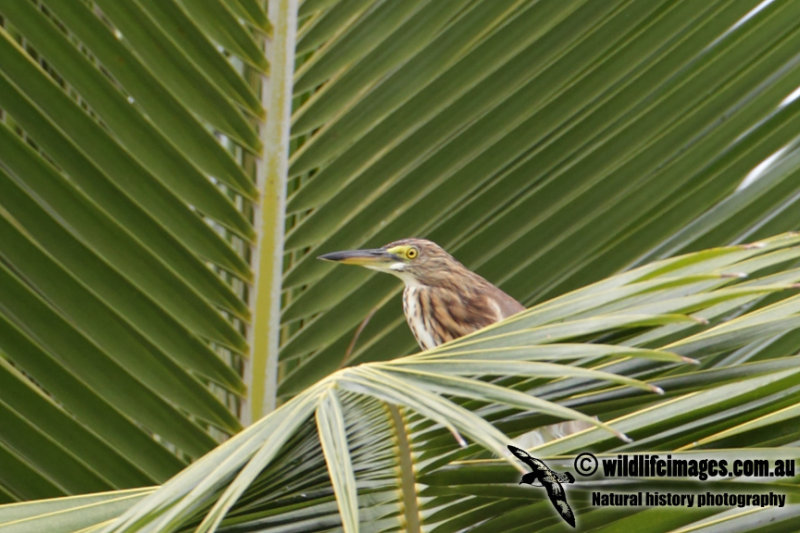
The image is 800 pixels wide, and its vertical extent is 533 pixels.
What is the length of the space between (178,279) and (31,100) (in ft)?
1.10

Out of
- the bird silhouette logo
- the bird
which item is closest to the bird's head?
the bird

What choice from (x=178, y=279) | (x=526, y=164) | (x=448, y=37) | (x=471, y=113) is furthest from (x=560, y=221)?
(x=178, y=279)

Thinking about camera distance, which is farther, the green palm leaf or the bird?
the bird

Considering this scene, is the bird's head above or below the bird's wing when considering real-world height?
above

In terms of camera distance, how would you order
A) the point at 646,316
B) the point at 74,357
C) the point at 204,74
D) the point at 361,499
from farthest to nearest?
1. the point at 204,74
2. the point at 74,357
3. the point at 361,499
4. the point at 646,316

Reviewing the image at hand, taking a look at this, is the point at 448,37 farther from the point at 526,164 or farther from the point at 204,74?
the point at 204,74

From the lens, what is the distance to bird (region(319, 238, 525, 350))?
87.1 inches

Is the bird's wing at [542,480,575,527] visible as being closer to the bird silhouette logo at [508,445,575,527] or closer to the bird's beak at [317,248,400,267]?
the bird silhouette logo at [508,445,575,527]

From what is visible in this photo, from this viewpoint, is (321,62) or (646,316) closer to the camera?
(646,316)

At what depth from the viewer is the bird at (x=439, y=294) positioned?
2.21 meters

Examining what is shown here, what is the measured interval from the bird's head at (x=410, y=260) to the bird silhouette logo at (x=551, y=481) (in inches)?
37.9

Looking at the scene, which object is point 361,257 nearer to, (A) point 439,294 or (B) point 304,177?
(B) point 304,177

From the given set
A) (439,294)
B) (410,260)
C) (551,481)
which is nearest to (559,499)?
(551,481)

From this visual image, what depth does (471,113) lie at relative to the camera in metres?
1.81
